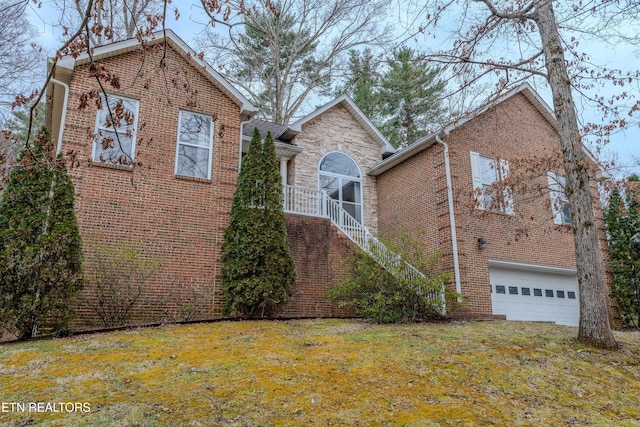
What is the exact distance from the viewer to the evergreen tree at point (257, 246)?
9492 mm

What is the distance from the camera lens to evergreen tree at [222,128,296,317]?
9.49 m

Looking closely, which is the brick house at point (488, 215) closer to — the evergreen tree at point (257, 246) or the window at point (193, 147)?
the evergreen tree at point (257, 246)

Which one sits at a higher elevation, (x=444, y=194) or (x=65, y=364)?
(x=444, y=194)

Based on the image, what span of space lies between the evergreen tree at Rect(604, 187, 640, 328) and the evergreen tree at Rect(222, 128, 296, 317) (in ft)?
33.8

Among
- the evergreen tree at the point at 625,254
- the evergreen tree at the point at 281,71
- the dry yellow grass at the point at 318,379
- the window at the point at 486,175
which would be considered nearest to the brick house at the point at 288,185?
the window at the point at 486,175

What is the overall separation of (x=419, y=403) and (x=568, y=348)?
385 cm

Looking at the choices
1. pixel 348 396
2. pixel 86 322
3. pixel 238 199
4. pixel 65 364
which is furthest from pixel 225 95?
pixel 348 396

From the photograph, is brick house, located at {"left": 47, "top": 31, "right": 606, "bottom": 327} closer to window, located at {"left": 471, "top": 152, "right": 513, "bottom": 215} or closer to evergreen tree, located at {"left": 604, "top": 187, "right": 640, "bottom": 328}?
window, located at {"left": 471, "top": 152, "right": 513, "bottom": 215}

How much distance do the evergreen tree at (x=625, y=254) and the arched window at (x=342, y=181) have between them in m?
7.85

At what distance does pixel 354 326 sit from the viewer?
9008mm

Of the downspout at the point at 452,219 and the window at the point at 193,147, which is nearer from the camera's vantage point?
the window at the point at 193,147

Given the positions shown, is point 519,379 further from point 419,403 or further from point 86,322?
point 86,322

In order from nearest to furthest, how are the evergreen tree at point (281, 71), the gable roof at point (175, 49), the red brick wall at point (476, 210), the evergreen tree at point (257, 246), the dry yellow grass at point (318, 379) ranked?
the dry yellow grass at point (318, 379), the evergreen tree at point (257, 246), the gable roof at point (175, 49), the red brick wall at point (476, 210), the evergreen tree at point (281, 71)

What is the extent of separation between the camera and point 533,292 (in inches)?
521
